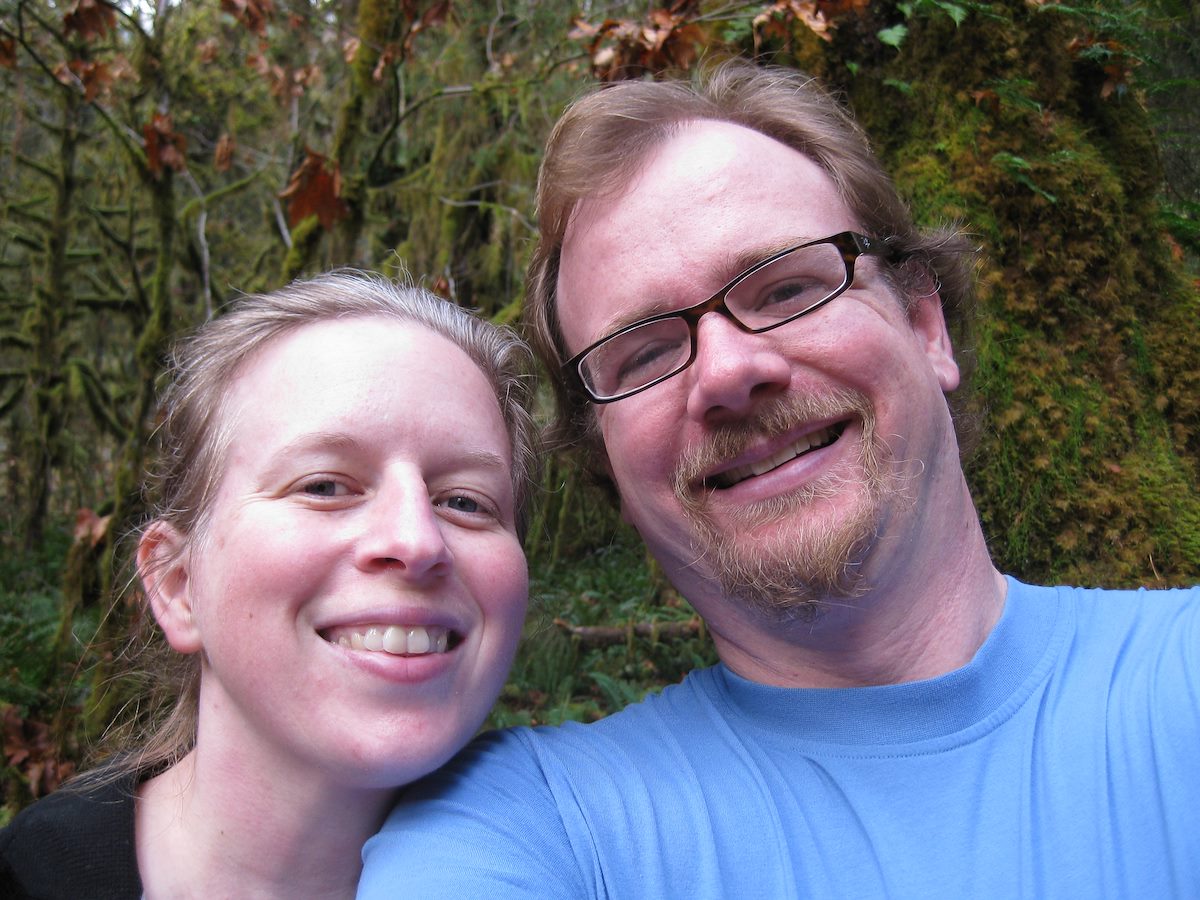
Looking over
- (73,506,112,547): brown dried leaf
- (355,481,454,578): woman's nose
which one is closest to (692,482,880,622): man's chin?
(355,481,454,578): woman's nose

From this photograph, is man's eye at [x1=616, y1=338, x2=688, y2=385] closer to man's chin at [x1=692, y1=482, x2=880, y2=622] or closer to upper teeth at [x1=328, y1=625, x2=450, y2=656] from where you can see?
man's chin at [x1=692, y1=482, x2=880, y2=622]

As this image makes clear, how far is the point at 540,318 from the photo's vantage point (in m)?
2.65

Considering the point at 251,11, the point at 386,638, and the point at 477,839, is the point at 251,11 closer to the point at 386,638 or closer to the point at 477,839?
the point at 386,638

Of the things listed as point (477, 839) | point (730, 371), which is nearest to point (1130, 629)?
point (730, 371)

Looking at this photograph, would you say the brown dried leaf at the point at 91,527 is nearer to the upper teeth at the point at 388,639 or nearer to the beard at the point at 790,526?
the upper teeth at the point at 388,639

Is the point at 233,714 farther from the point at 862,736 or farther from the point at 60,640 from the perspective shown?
the point at 60,640

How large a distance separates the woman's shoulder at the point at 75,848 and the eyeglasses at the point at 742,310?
1.49 meters

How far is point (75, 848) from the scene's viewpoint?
5.98 feet

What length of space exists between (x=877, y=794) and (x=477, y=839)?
83cm

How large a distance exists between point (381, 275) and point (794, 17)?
192 centimetres

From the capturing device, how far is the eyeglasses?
6.61 ft

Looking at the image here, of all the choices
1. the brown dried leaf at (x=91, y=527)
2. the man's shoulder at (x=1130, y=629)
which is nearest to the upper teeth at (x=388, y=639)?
the man's shoulder at (x=1130, y=629)

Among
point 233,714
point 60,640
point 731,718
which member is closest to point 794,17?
point 731,718

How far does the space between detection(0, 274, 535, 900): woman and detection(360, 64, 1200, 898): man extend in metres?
0.23
